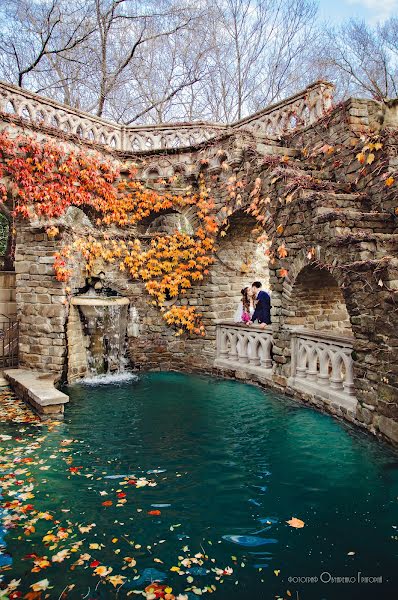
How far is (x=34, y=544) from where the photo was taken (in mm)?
3398

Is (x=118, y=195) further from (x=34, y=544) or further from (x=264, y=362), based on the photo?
(x=34, y=544)

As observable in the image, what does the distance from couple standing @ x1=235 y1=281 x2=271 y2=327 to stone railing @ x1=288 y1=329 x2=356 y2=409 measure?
1.35 meters

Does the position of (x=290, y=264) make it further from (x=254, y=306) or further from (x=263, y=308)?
(x=254, y=306)

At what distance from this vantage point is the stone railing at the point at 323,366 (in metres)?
6.19

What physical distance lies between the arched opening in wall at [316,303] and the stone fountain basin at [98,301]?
3.79 meters

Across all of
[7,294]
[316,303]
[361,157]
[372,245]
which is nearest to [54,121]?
[7,294]

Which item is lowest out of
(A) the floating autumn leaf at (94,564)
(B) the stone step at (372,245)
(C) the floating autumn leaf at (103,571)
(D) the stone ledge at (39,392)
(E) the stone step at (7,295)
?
(C) the floating autumn leaf at (103,571)

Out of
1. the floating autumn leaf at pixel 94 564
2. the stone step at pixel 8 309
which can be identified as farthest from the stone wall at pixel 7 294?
the floating autumn leaf at pixel 94 564

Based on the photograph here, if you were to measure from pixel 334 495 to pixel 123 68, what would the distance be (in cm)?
1790

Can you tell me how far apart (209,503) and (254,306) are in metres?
6.02

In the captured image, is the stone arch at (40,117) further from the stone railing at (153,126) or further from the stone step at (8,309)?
the stone step at (8,309)

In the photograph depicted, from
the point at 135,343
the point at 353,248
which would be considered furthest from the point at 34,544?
the point at 135,343

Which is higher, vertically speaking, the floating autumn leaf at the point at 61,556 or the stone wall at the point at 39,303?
the stone wall at the point at 39,303

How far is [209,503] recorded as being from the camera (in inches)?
161
